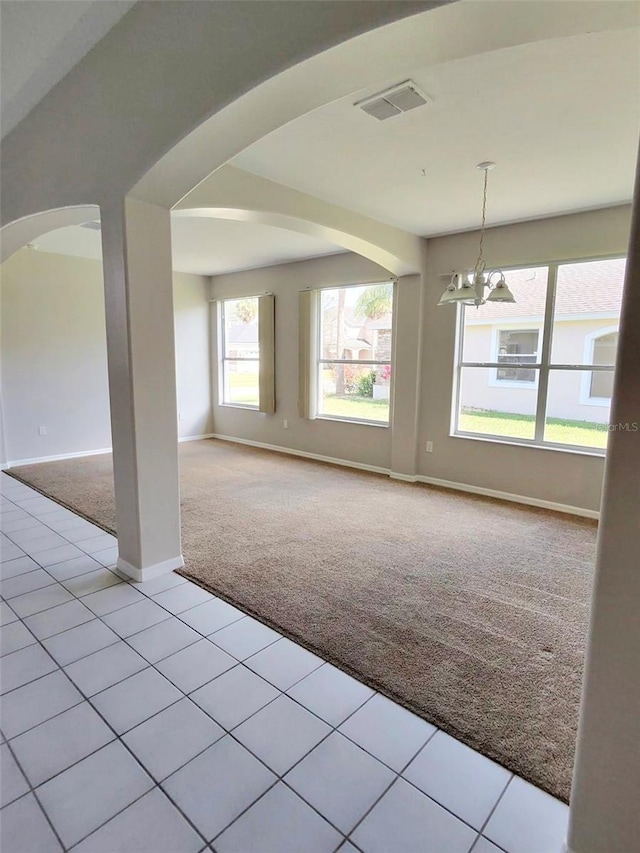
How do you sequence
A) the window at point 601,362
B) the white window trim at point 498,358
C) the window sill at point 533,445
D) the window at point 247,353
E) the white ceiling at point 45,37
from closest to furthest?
the white ceiling at point 45,37 → the window at point 601,362 → the window sill at point 533,445 → the white window trim at point 498,358 → the window at point 247,353

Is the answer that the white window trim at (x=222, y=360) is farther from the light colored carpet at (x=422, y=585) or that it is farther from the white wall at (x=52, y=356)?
the light colored carpet at (x=422, y=585)

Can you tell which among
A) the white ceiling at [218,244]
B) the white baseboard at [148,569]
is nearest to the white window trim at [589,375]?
the white ceiling at [218,244]

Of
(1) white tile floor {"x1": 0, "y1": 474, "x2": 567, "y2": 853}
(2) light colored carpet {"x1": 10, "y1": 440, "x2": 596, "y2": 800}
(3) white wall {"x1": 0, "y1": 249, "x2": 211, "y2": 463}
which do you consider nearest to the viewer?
(1) white tile floor {"x1": 0, "y1": 474, "x2": 567, "y2": 853}

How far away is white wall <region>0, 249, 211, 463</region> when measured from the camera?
5.50 metres

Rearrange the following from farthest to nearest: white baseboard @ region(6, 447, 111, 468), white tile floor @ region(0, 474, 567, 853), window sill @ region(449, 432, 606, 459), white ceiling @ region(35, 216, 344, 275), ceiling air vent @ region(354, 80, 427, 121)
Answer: white baseboard @ region(6, 447, 111, 468) → white ceiling @ region(35, 216, 344, 275) → window sill @ region(449, 432, 606, 459) → ceiling air vent @ region(354, 80, 427, 121) → white tile floor @ region(0, 474, 567, 853)

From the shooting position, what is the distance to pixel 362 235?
4.07m

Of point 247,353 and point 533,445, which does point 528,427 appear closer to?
point 533,445

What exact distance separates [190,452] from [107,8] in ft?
17.0

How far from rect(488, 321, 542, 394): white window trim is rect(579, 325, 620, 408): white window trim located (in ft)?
1.29

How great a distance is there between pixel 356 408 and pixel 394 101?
3914 mm

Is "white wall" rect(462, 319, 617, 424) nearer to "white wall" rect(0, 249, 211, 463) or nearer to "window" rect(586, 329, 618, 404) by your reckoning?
"window" rect(586, 329, 618, 404)

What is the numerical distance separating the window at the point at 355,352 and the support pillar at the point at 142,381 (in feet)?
10.8

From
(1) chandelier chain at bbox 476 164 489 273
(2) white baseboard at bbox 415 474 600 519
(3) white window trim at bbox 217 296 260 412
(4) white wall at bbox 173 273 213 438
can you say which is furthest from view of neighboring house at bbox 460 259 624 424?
(4) white wall at bbox 173 273 213 438

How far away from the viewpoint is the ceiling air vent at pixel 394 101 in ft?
7.01
